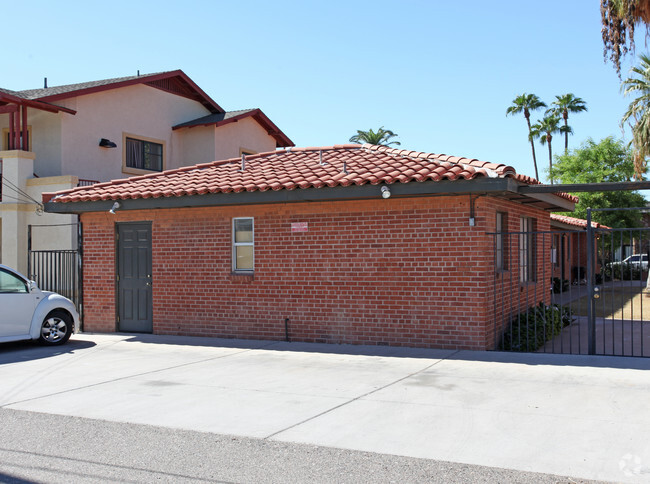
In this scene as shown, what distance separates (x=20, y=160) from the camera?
19016 mm

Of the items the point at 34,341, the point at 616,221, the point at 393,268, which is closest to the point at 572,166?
the point at 616,221

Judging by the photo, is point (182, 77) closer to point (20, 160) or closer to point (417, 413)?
point (20, 160)

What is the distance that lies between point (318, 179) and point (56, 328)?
541 centimetres

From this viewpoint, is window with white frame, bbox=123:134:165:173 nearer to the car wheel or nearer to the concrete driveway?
the car wheel

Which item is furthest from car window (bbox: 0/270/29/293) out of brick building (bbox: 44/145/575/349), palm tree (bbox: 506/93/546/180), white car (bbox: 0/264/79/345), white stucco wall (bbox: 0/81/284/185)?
palm tree (bbox: 506/93/546/180)

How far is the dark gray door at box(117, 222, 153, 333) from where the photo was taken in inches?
523

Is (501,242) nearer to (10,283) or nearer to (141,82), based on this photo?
(10,283)

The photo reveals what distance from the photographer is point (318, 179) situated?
1100 centimetres

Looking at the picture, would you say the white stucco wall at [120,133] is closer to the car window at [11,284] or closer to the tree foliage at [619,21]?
the car window at [11,284]

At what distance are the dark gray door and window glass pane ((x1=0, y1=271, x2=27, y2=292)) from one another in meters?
2.44

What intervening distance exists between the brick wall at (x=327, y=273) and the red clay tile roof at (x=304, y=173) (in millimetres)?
537

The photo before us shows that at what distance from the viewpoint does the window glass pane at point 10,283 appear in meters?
11.1

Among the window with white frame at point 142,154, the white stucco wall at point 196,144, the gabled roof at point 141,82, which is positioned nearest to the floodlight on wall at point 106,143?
the window with white frame at point 142,154

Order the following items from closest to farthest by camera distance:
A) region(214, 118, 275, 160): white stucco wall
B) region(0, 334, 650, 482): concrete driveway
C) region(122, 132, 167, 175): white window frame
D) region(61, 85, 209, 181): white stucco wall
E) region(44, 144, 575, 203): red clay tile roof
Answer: region(0, 334, 650, 482): concrete driveway
region(44, 144, 575, 203): red clay tile roof
region(61, 85, 209, 181): white stucco wall
region(122, 132, 167, 175): white window frame
region(214, 118, 275, 160): white stucco wall
